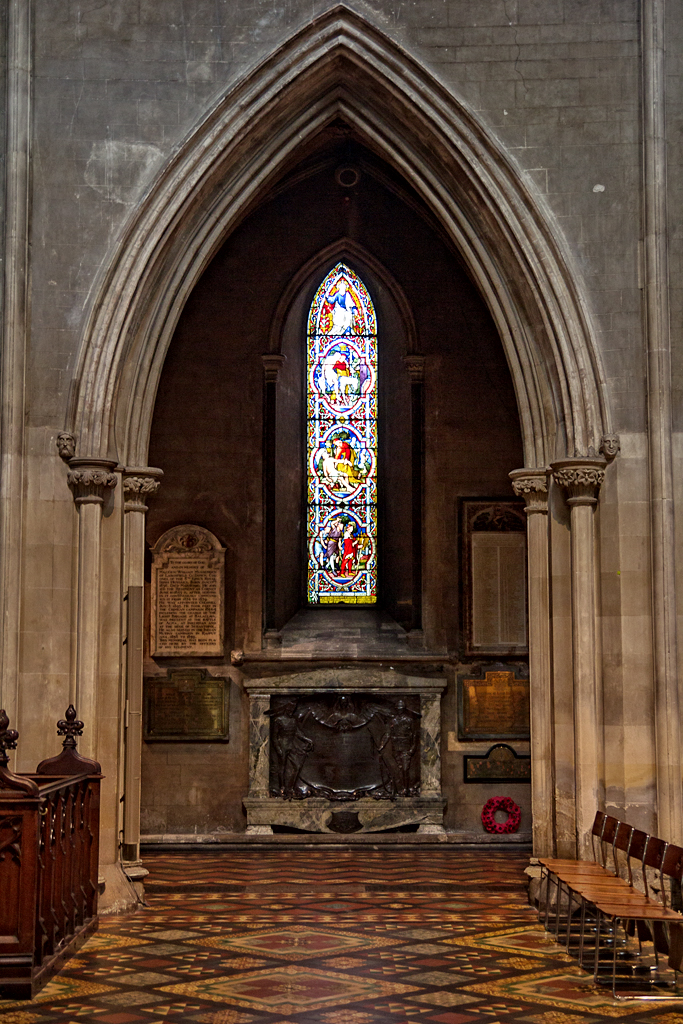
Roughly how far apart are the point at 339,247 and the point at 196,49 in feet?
13.0

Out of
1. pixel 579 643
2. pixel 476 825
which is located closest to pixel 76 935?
pixel 579 643

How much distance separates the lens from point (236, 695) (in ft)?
38.7

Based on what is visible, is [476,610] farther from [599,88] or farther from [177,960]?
[177,960]

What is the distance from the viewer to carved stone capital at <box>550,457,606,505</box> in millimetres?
8352

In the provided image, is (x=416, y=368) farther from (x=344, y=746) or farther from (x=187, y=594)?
(x=344, y=746)

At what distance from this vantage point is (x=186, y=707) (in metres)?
11.8

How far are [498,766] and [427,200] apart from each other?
536 centimetres

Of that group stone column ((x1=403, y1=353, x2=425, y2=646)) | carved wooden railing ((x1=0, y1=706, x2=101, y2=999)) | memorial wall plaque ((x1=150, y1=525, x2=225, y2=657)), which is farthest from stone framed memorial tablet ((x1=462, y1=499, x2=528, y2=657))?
carved wooden railing ((x1=0, y1=706, x2=101, y2=999))

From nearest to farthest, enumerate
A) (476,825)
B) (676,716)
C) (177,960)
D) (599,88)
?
(177,960)
(676,716)
(599,88)
(476,825)

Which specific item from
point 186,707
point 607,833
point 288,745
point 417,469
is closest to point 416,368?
point 417,469

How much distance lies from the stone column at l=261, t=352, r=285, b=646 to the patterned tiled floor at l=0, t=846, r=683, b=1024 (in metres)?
2.81

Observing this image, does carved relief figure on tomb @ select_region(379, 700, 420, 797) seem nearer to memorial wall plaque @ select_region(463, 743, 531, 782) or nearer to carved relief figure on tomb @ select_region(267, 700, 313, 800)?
memorial wall plaque @ select_region(463, 743, 531, 782)

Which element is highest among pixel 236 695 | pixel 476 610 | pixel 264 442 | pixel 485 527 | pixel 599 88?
pixel 599 88

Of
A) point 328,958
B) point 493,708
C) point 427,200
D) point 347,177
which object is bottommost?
point 328,958
